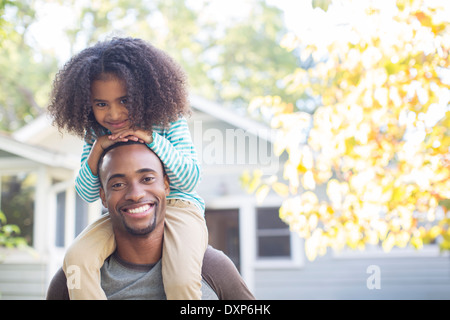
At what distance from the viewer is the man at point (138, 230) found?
1.48m

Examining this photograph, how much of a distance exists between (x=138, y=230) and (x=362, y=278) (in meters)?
7.63

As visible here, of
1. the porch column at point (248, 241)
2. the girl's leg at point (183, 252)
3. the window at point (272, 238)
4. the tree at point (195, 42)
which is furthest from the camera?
the tree at point (195, 42)

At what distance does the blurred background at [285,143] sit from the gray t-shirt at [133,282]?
0.57 metres

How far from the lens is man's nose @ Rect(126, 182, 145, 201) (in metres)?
1.46

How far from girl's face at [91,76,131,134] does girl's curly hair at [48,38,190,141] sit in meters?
0.02

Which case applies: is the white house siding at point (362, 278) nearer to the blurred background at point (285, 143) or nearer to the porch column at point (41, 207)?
the blurred background at point (285, 143)

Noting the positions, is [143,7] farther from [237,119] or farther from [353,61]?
[353,61]

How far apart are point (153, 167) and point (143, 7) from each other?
14.4 m

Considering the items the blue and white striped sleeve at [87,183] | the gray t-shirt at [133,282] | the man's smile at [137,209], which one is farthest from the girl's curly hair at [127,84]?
the gray t-shirt at [133,282]

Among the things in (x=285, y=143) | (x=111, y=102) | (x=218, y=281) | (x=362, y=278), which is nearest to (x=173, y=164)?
(x=111, y=102)

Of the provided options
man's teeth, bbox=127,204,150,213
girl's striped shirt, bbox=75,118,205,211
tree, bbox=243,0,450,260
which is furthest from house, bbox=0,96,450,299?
man's teeth, bbox=127,204,150,213

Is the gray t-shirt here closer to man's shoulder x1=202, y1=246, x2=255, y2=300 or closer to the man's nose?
man's shoulder x1=202, y1=246, x2=255, y2=300

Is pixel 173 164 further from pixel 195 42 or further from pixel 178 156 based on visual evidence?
pixel 195 42

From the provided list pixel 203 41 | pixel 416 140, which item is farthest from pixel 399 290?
pixel 203 41
